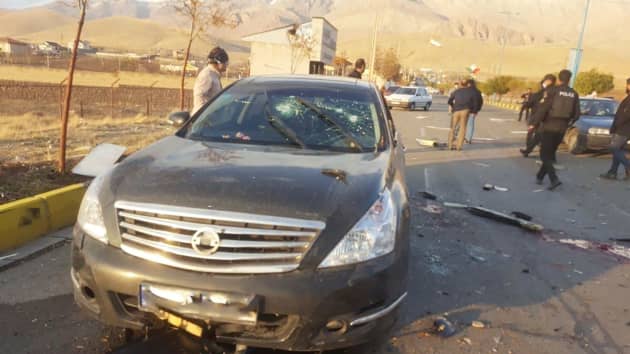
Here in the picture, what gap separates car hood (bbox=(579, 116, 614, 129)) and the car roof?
32.6 ft

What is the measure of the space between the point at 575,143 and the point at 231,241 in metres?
12.7

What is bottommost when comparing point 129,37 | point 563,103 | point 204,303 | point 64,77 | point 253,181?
point 64,77

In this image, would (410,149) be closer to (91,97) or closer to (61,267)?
(61,267)

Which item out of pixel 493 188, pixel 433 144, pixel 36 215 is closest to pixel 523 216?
pixel 493 188

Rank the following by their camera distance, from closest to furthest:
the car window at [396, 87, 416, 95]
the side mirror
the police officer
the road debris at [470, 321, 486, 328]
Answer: the road debris at [470, 321, 486, 328] < the side mirror < the police officer < the car window at [396, 87, 416, 95]

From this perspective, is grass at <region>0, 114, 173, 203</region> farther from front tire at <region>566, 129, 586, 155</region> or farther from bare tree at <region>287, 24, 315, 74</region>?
bare tree at <region>287, 24, 315, 74</region>

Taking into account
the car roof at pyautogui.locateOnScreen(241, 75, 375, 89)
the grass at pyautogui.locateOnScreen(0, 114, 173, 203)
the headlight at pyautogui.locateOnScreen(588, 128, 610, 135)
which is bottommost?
the grass at pyautogui.locateOnScreen(0, 114, 173, 203)

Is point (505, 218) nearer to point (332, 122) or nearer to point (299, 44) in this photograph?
point (332, 122)

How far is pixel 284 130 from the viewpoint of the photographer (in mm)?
3918

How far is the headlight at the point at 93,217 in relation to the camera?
2.68 metres

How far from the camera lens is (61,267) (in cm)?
415

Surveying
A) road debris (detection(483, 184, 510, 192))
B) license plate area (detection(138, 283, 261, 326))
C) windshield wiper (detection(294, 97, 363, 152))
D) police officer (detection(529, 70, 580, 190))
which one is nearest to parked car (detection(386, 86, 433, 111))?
police officer (detection(529, 70, 580, 190))

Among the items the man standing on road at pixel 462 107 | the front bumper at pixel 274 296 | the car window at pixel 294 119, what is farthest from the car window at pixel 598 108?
the front bumper at pixel 274 296

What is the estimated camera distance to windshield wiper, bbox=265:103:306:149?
375 centimetres
